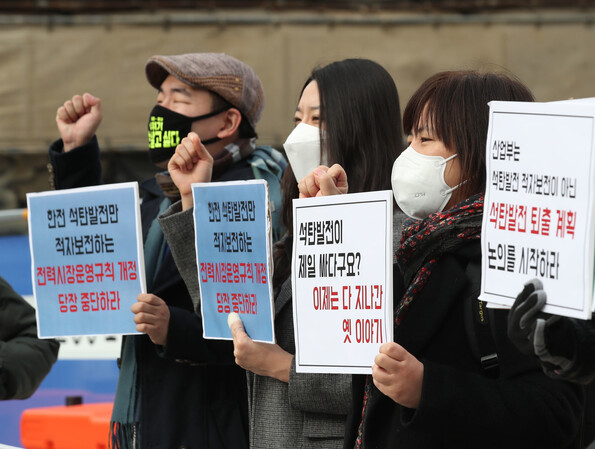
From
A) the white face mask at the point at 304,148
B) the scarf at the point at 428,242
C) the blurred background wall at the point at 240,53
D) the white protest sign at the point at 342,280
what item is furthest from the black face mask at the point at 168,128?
the blurred background wall at the point at 240,53

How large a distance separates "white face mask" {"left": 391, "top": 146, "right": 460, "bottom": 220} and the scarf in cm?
5

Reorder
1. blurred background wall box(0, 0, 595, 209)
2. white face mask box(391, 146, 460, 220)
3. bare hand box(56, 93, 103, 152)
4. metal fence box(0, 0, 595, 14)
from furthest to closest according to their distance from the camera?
metal fence box(0, 0, 595, 14) → blurred background wall box(0, 0, 595, 209) → bare hand box(56, 93, 103, 152) → white face mask box(391, 146, 460, 220)

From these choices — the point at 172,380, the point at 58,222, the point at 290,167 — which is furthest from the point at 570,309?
the point at 58,222

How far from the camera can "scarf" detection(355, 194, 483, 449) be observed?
252 centimetres

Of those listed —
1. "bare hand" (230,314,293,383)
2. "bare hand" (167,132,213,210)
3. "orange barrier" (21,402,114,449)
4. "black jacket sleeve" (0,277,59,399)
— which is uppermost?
"bare hand" (167,132,213,210)

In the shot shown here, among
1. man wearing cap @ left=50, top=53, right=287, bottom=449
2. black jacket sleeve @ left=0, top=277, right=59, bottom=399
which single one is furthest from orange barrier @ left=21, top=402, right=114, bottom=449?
man wearing cap @ left=50, top=53, right=287, bottom=449

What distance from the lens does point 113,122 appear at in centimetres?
1006

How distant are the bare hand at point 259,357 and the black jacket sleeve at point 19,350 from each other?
1271mm

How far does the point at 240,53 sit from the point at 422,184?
7.53 metres

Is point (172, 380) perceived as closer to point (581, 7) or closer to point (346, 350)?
point (346, 350)

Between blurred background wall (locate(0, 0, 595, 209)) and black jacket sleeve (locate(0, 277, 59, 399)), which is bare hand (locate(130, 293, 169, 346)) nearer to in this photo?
black jacket sleeve (locate(0, 277, 59, 399))

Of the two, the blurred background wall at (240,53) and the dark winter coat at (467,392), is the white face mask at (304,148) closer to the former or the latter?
the dark winter coat at (467,392)

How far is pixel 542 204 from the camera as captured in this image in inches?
85.4

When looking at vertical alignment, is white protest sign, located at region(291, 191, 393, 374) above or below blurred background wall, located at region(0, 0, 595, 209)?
below
